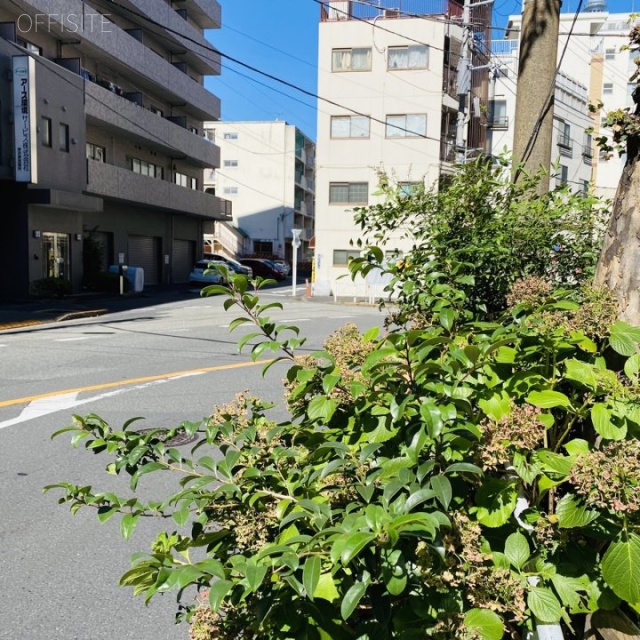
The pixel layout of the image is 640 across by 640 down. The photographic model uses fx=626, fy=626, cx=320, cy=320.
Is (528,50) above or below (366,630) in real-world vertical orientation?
above

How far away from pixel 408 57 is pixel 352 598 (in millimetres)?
32493

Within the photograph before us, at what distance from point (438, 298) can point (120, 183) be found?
27843mm

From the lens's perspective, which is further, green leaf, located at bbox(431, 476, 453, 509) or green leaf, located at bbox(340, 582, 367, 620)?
green leaf, located at bbox(431, 476, 453, 509)

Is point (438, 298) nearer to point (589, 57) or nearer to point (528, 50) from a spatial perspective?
point (528, 50)

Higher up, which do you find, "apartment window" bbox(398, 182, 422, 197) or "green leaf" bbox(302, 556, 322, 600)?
"apartment window" bbox(398, 182, 422, 197)

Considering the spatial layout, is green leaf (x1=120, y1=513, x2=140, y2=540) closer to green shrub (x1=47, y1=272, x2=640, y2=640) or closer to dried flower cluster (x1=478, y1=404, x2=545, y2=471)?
green shrub (x1=47, y1=272, x2=640, y2=640)

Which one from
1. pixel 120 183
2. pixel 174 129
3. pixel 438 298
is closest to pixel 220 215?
pixel 174 129

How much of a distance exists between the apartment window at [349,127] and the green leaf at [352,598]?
102 ft

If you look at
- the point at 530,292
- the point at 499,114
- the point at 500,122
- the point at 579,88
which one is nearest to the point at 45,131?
the point at 530,292

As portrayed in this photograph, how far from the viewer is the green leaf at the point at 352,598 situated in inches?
49.3

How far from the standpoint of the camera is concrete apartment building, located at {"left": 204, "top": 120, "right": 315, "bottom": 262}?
58.2 meters

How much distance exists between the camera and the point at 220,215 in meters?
40.5

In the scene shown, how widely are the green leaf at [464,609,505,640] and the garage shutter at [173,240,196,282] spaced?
38.2 m

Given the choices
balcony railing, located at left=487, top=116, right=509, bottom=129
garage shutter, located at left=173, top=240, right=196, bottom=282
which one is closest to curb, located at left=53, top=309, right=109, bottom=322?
garage shutter, located at left=173, top=240, right=196, bottom=282
